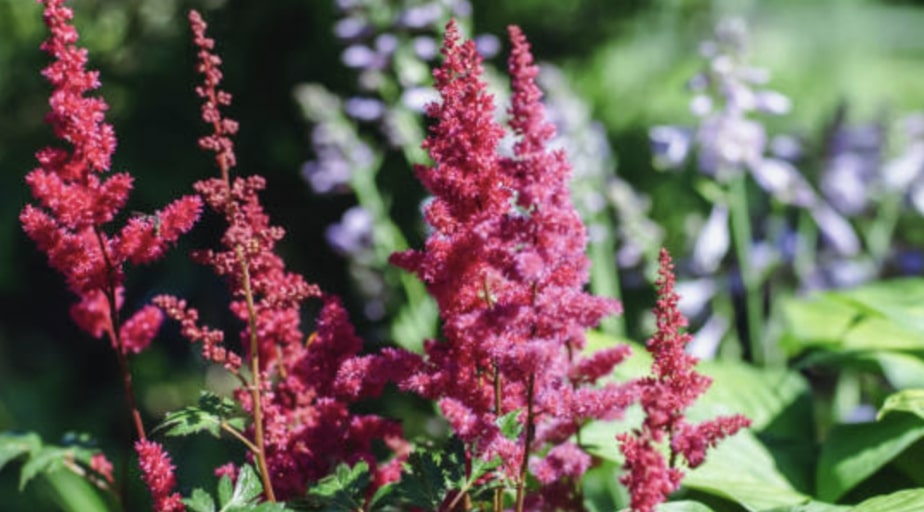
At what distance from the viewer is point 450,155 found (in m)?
1.03

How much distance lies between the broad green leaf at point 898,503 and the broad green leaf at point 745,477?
5.4 inches

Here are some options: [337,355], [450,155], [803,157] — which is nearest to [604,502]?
[337,355]

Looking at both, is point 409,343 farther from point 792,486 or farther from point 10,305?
point 10,305

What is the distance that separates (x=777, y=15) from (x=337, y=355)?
12.0 meters

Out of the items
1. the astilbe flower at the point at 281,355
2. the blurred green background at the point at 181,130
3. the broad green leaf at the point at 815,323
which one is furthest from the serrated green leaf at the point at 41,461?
the blurred green background at the point at 181,130

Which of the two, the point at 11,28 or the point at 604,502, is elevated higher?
the point at 11,28

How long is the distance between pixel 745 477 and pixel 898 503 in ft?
1.34

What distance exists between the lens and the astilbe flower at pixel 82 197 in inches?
40.4

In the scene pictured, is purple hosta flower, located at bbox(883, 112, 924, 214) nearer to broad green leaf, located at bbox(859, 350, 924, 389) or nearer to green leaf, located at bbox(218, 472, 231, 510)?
Result: broad green leaf, located at bbox(859, 350, 924, 389)

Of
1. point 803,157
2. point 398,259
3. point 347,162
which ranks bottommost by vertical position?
point 398,259

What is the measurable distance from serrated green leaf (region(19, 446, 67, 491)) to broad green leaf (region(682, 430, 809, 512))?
78 centimetres

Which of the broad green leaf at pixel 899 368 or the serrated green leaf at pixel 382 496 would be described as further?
the broad green leaf at pixel 899 368

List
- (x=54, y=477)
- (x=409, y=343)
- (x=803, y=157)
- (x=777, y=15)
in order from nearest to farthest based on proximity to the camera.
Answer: (x=54, y=477), (x=409, y=343), (x=803, y=157), (x=777, y=15)

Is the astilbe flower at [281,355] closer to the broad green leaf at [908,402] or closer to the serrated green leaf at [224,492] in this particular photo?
the serrated green leaf at [224,492]
